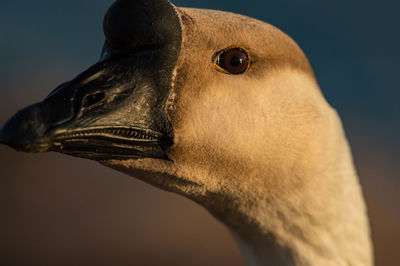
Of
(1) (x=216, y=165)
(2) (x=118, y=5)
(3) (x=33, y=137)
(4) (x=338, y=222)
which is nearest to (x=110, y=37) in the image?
(2) (x=118, y=5)

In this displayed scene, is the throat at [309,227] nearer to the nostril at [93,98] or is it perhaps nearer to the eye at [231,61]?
the eye at [231,61]

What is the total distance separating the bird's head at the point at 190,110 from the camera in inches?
69.1

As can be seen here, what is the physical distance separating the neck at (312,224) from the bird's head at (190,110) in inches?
4.2

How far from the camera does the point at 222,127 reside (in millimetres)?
2111

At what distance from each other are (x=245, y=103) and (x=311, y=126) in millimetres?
466

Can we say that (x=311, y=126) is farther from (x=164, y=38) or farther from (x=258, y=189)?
(x=164, y=38)

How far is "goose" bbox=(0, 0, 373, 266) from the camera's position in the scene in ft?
5.87

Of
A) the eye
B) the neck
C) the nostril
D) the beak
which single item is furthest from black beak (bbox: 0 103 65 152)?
the neck

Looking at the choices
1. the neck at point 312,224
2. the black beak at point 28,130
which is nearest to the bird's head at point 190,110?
the black beak at point 28,130

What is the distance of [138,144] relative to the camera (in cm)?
192

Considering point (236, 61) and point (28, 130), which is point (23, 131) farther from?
point (236, 61)

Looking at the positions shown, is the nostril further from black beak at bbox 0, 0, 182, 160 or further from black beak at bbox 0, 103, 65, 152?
black beak at bbox 0, 103, 65, 152

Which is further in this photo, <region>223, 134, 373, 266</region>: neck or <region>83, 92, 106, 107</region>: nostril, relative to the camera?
<region>223, 134, 373, 266</region>: neck

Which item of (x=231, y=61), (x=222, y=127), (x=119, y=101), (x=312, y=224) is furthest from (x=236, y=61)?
(x=312, y=224)
